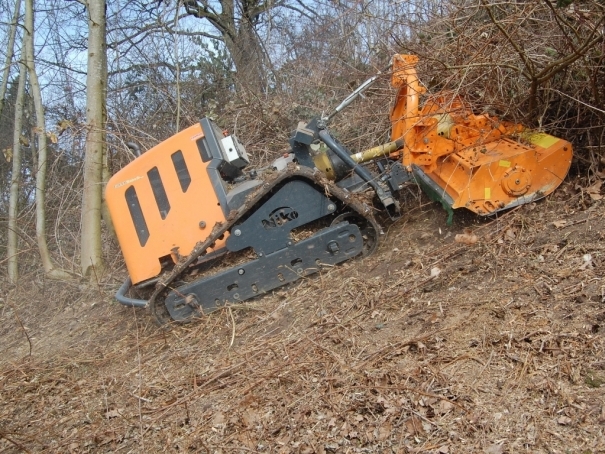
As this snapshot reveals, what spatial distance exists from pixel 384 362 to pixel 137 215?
101 inches

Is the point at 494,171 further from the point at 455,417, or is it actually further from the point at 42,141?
the point at 42,141

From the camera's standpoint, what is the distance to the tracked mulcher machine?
4.61 m

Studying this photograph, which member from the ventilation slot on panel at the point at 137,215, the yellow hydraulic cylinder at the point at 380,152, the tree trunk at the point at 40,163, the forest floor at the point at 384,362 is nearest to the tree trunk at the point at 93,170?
the tree trunk at the point at 40,163

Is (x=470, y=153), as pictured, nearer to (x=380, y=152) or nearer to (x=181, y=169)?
(x=380, y=152)

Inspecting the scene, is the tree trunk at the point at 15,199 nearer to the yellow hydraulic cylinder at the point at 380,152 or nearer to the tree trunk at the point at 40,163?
the tree trunk at the point at 40,163

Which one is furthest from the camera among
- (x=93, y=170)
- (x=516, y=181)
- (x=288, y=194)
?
(x=93, y=170)

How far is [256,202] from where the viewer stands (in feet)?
15.1

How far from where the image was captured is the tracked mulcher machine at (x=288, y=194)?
4.61m

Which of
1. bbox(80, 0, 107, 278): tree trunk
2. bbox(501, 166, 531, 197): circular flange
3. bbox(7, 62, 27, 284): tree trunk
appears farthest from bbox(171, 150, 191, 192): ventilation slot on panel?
bbox(7, 62, 27, 284): tree trunk

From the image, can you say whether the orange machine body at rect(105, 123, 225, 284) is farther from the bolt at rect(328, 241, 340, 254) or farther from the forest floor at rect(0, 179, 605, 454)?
the bolt at rect(328, 241, 340, 254)

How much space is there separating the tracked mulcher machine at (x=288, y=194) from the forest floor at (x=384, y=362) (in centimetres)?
21

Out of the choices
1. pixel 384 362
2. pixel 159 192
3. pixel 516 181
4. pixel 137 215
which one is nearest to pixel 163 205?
pixel 159 192

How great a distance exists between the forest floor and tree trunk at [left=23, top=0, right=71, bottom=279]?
2.56m

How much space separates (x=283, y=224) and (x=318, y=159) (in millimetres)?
746
